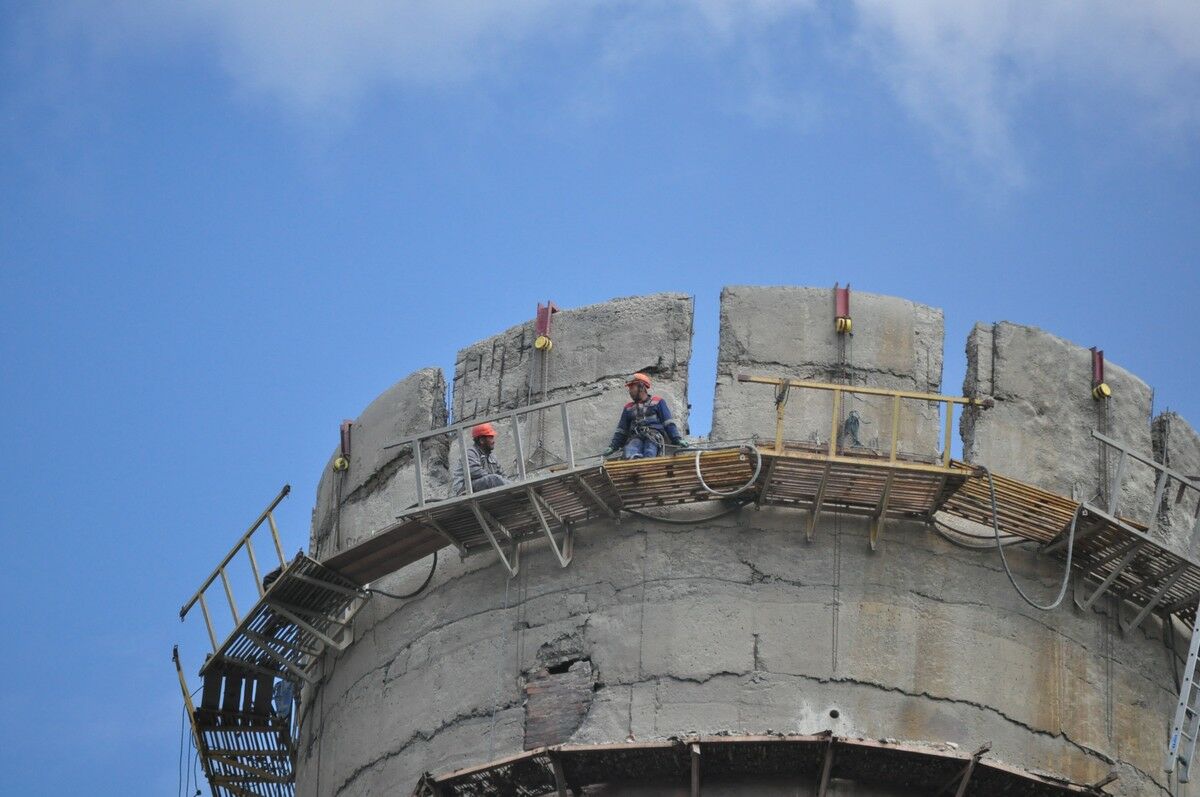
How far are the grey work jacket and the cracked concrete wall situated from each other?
0.78 m

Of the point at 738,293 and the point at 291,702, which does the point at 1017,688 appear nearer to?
the point at 738,293

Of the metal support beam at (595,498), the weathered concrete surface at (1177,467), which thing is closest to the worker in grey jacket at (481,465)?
the metal support beam at (595,498)

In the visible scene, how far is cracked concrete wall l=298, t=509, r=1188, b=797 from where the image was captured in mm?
22938

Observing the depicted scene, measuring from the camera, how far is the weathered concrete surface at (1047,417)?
24531mm

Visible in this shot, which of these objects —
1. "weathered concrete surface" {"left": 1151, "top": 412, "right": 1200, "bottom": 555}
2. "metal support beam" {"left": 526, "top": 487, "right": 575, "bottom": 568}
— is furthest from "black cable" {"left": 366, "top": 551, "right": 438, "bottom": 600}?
"weathered concrete surface" {"left": 1151, "top": 412, "right": 1200, "bottom": 555}

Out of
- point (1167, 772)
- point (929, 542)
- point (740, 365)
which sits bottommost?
point (1167, 772)

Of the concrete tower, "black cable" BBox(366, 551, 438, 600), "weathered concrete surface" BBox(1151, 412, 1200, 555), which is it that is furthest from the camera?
"weathered concrete surface" BBox(1151, 412, 1200, 555)

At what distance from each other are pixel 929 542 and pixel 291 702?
7.11m

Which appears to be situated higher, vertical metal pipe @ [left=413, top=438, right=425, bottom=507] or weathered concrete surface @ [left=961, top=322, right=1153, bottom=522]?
weathered concrete surface @ [left=961, top=322, right=1153, bottom=522]

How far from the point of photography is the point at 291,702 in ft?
89.1

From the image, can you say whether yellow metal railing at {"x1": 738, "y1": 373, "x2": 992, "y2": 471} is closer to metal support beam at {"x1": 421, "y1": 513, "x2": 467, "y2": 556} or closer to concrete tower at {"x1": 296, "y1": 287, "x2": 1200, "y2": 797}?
concrete tower at {"x1": 296, "y1": 287, "x2": 1200, "y2": 797}

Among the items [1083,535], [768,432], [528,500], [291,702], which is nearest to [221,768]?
[291,702]

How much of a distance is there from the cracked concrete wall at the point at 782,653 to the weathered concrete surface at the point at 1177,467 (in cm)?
130

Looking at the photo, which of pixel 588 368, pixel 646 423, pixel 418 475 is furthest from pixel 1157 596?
pixel 418 475
